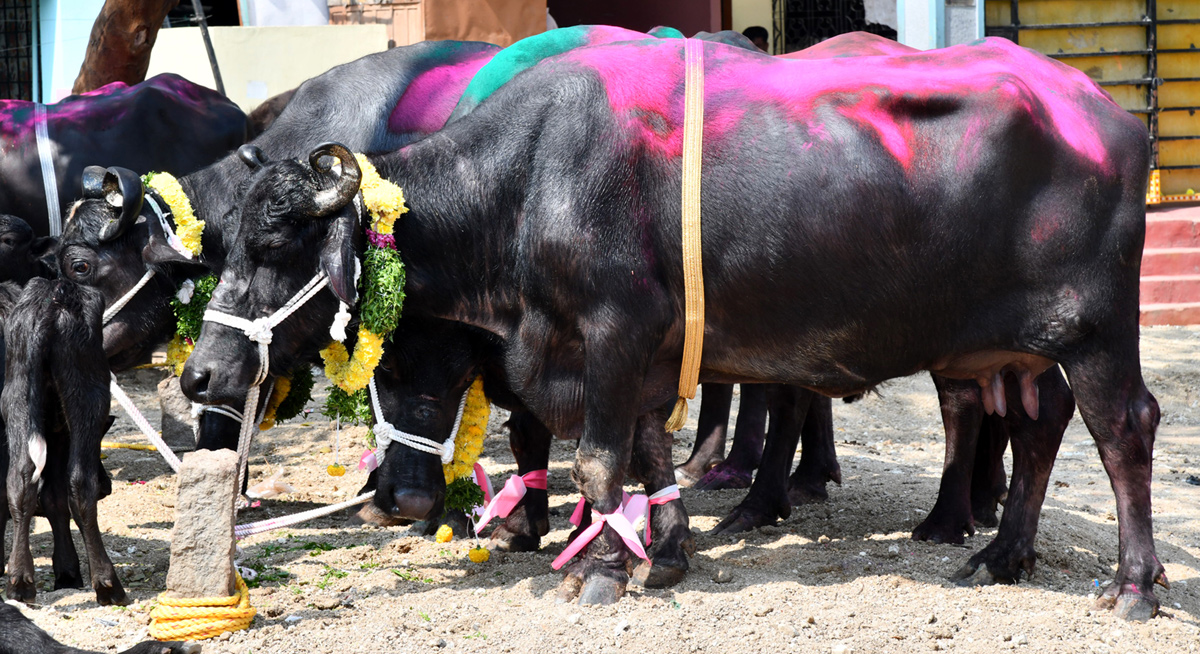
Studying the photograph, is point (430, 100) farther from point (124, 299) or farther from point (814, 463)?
point (814, 463)

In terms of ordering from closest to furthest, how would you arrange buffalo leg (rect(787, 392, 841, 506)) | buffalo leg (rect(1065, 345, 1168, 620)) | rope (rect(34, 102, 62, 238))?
buffalo leg (rect(1065, 345, 1168, 620)) < buffalo leg (rect(787, 392, 841, 506)) < rope (rect(34, 102, 62, 238))

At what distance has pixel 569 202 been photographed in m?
4.25

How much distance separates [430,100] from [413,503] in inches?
85.6

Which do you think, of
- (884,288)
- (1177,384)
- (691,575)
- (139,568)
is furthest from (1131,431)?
(1177,384)

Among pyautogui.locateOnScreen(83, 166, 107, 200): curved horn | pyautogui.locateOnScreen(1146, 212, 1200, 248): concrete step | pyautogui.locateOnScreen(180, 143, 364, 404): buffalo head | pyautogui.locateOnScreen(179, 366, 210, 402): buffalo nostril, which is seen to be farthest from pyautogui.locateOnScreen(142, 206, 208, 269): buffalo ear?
pyautogui.locateOnScreen(1146, 212, 1200, 248): concrete step

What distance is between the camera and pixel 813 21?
13938 mm

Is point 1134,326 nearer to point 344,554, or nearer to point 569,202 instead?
point 569,202

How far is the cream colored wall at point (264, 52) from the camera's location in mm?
9539

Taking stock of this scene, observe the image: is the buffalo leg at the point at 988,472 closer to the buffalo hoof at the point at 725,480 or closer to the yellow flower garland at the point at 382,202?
the buffalo hoof at the point at 725,480

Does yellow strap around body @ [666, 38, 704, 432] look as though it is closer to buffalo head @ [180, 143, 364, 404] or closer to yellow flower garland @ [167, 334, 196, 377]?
buffalo head @ [180, 143, 364, 404]

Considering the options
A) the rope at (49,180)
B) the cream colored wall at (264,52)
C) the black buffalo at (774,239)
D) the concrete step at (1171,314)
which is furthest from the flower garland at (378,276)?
the concrete step at (1171,314)

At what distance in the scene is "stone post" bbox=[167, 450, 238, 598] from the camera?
3.94 meters

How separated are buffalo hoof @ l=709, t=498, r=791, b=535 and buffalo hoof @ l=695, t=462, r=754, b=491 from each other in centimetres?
84

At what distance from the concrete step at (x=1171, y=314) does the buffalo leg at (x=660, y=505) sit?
7.57 meters
